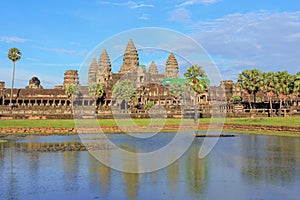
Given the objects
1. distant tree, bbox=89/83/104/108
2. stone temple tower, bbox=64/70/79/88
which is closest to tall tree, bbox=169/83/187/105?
distant tree, bbox=89/83/104/108

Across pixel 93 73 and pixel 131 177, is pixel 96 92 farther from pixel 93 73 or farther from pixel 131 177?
pixel 131 177

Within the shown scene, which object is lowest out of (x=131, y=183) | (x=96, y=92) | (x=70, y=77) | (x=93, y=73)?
(x=131, y=183)

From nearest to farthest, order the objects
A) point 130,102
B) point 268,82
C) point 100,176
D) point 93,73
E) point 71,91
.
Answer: point 100,176 → point 268,82 → point 130,102 → point 71,91 → point 93,73

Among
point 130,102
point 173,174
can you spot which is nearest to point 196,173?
point 173,174

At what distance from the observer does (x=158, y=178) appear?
51.9ft

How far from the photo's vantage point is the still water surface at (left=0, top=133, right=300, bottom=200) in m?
13.1

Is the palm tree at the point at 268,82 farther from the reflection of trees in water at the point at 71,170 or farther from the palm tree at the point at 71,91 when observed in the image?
the reflection of trees in water at the point at 71,170

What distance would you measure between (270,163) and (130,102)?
242ft

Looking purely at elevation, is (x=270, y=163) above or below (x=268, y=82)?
below

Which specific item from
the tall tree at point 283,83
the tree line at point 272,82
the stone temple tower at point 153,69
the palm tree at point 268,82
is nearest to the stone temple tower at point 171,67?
the stone temple tower at point 153,69

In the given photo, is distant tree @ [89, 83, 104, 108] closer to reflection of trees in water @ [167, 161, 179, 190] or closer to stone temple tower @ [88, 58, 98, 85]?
stone temple tower @ [88, 58, 98, 85]

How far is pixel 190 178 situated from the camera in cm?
1581

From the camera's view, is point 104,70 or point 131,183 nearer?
point 131,183

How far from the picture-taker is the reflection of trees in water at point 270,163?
15.6 meters
